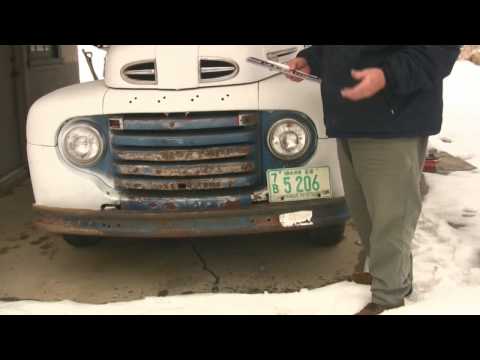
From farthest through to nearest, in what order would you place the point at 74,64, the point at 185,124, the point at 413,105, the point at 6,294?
the point at 74,64 → the point at 6,294 → the point at 185,124 → the point at 413,105

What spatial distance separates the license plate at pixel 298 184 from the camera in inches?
130

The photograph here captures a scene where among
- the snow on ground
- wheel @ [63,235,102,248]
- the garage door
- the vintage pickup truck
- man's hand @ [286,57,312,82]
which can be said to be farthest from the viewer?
the garage door

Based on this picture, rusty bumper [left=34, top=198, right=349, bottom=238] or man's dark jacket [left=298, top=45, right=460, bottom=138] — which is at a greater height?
man's dark jacket [left=298, top=45, right=460, bottom=138]

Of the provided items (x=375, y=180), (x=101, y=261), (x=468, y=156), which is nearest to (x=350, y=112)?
(x=375, y=180)

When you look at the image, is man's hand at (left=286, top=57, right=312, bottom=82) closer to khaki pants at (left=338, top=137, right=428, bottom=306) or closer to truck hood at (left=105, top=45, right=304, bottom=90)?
truck hood at (left=105, top=45, right=304, bottom=90)

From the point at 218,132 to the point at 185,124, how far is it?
0.19m

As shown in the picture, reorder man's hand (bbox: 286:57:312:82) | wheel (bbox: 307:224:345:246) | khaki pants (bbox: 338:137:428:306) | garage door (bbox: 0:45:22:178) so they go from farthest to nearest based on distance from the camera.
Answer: garage door (bbox: 0:45:22:178)
wheel (bbox: 307:224:345:246)
man's hand (bbox: 286:57:312:82)
khaki pants (bbox: 338:137:428:306)

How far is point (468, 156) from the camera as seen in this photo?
7.02 meters

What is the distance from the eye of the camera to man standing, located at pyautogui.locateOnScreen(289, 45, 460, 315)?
237cm

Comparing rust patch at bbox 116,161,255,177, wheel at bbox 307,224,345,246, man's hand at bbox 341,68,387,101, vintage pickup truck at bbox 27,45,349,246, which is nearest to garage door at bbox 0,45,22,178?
vintage pickup truck at bbox 27,45,349,246

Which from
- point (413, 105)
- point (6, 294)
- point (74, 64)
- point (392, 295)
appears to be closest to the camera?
point (413, 105)

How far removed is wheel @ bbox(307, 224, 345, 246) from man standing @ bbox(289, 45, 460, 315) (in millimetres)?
1195

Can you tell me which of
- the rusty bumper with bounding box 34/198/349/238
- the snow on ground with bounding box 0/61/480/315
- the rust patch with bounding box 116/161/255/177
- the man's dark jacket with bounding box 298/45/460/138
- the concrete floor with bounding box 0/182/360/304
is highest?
the man's dark jacket with bounding box 298/45/460/138
